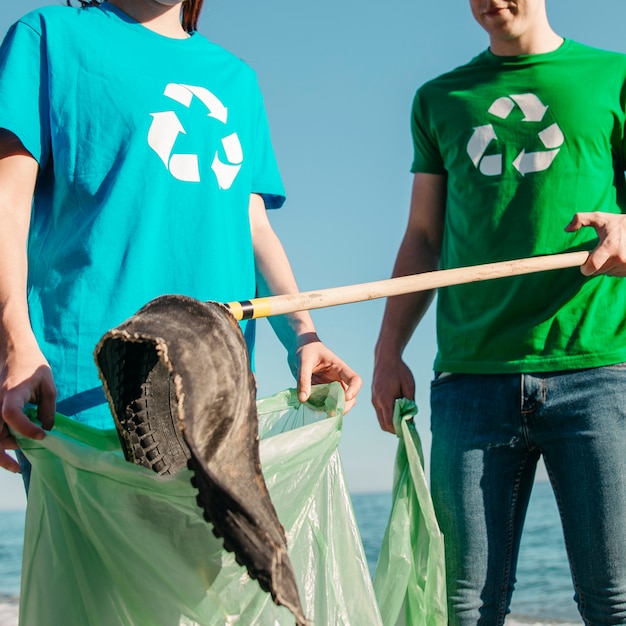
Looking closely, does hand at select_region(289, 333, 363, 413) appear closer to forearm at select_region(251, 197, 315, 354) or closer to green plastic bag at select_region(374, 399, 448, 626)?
forearm at select_region(251, 197, 315, 354)

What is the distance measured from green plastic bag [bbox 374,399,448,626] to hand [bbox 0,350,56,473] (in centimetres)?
95

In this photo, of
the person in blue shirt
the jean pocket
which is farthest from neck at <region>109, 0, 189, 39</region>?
the jean pocket

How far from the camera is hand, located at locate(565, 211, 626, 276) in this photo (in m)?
1.96

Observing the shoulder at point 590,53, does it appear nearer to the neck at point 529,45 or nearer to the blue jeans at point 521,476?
Answer: the neck at point 529,45

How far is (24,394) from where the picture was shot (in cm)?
142

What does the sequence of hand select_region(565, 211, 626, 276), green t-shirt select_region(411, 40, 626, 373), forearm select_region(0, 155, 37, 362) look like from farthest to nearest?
green t-shirt select_region(411, 40, 626, 373) < hand select_region(565, 211, 626, 276) < forearm select_region(0, 155, 37, 362)

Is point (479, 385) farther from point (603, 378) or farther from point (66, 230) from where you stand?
point (66, 230)

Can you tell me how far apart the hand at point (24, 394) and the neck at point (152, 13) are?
76cm

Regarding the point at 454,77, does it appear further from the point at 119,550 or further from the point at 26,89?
the point at 119,550

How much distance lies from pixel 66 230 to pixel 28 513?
20.3 inches

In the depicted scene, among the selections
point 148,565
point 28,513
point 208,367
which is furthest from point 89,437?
point 208,367

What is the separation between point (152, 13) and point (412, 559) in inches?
52.5

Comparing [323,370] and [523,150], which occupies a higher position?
[523,150]

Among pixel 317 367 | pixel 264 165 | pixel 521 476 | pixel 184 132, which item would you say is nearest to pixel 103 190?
pixel 184 132
